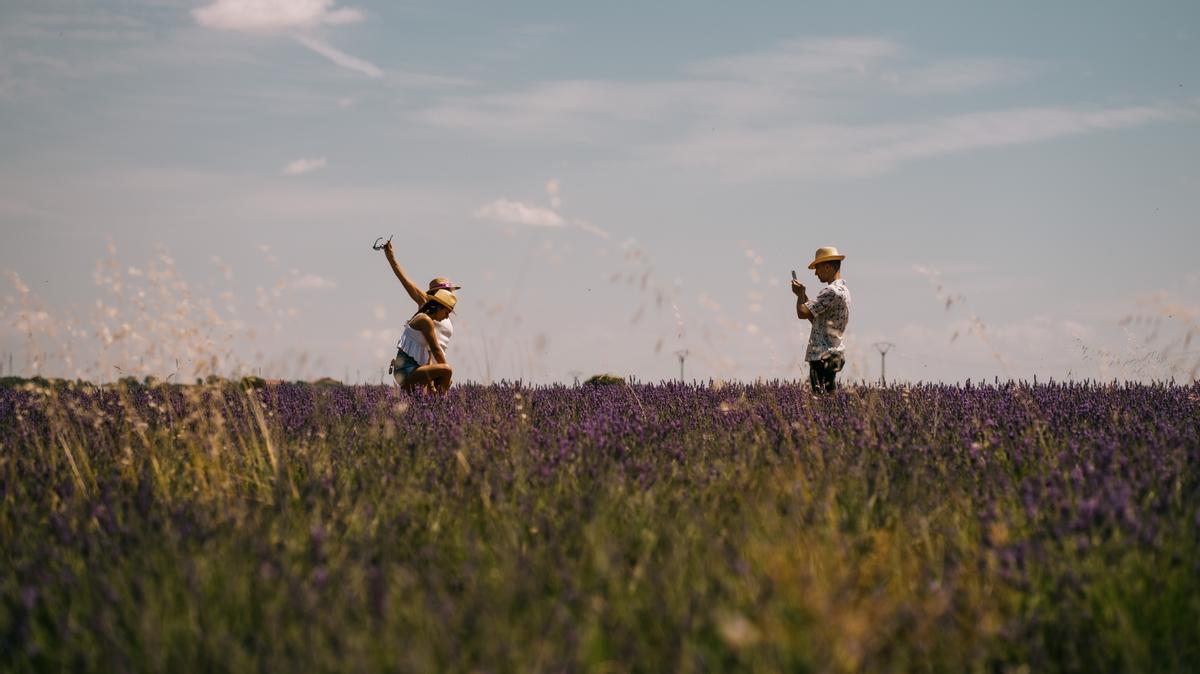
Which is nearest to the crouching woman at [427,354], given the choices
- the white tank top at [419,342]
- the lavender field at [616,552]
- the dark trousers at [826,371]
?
the white tank top at [419,342]

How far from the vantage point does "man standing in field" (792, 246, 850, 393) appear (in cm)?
884

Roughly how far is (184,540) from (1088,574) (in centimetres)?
284

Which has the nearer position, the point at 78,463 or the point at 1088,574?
the point at 1088,574

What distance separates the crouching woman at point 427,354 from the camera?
8633 mm

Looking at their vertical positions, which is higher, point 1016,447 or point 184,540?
point 1016,447

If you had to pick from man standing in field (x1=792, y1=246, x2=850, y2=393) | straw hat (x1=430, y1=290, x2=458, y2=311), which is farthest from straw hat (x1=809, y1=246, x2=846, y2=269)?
straw hat (x1=430, y1=290, x2=458, y2=311)

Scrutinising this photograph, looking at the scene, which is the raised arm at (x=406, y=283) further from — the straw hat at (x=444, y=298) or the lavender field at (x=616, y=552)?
the lavender field at (x=616, y=552)

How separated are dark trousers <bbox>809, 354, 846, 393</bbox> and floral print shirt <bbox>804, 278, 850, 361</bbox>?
0.24ft

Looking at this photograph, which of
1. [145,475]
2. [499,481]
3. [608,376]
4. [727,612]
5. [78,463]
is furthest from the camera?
[608,376]

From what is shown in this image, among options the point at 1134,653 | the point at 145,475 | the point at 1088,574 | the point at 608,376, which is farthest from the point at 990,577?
the point at 608,376

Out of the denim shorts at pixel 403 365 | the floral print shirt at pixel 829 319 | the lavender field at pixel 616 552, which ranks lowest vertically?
the lavender field at pixel 616 552

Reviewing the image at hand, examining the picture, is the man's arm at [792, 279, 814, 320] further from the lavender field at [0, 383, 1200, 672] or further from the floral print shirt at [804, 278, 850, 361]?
the lavender field at [0, 383, 1200, 672]

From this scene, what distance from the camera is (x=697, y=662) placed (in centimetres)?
221

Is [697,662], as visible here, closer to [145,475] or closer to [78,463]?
[145,475]
